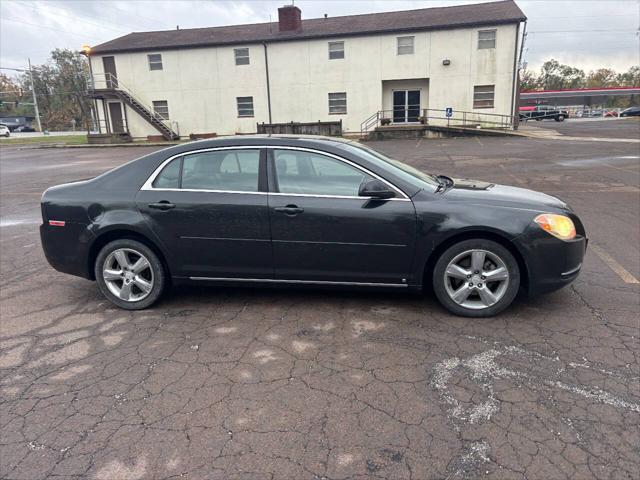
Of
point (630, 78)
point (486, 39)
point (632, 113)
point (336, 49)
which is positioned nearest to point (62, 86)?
point (336, 49)

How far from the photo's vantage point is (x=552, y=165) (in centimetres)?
1498

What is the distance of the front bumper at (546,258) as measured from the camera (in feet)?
13.4

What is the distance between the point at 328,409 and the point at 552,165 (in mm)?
14189

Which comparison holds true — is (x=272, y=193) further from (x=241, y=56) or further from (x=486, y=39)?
(x=241, y=56)

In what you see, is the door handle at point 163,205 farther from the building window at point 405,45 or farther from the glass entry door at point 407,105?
the glass entry door at point 407,105

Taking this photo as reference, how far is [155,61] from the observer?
34.5 meters

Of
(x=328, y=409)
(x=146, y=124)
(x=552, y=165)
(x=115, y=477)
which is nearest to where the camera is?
(x=115, y=477)

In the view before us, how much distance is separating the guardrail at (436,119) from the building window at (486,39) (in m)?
3.89

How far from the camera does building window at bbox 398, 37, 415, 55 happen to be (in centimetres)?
3084

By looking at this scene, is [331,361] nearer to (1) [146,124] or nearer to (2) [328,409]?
(2) [328,409]

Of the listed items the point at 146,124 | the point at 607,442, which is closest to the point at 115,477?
the point at 607,442

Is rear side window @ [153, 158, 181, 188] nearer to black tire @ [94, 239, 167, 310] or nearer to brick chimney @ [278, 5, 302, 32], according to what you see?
black tire @ [94, 239, 167, 310]

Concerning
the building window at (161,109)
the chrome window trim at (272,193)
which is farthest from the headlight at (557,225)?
the building window at (161,109)

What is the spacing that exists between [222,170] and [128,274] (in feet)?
4.37
